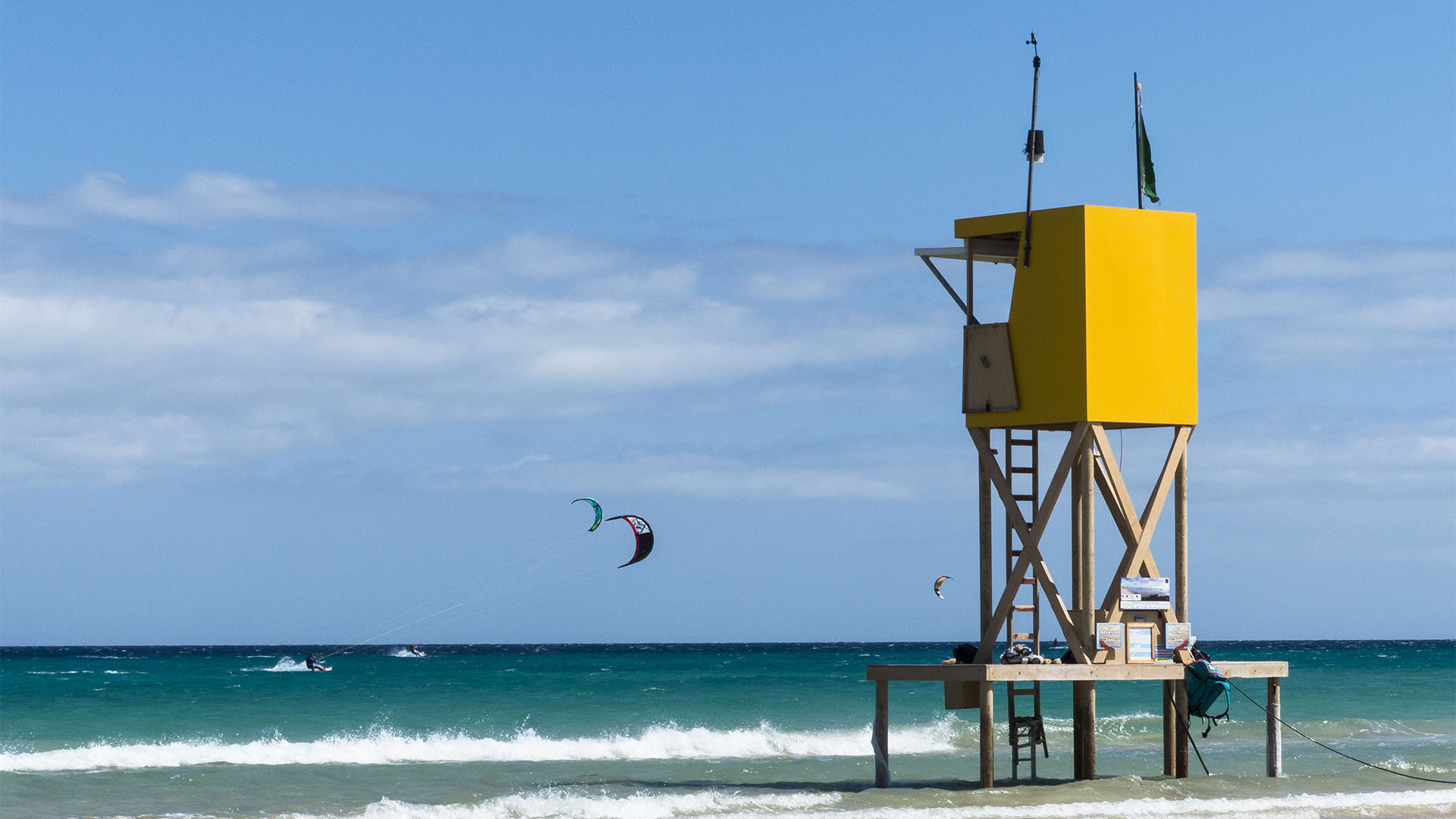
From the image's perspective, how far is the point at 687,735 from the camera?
31.6 m

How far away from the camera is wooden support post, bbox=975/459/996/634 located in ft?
56.3

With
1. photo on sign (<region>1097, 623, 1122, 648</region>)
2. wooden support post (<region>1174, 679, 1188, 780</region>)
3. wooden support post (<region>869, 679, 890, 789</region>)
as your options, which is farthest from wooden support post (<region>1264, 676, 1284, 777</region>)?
wooden support post (<region>869, 679, 890, 789</region>)

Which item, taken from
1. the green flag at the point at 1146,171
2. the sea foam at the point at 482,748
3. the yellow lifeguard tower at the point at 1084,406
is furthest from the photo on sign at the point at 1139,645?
the sea foam at the point at 482,748

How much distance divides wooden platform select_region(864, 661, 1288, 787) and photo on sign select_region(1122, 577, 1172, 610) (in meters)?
0.55

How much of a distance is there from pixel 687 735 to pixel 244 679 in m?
29.2

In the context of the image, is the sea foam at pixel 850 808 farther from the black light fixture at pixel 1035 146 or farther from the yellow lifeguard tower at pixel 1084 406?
the black light fixture at pixel 1035 146

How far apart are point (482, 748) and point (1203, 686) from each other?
17413 millimetres

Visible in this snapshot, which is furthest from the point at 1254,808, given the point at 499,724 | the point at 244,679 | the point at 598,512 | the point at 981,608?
the point at 244,679

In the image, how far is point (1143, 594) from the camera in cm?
1678

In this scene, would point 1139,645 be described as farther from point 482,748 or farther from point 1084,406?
point 482,748

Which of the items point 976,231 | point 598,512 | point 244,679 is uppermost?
point 976,231

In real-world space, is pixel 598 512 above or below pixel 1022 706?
above

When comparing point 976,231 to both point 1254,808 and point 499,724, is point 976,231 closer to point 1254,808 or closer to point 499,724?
point 1254,808

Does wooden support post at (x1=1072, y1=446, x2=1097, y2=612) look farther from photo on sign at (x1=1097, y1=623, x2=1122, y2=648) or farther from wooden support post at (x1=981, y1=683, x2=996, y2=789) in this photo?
wooden support post at (x1=981, y1=683, x2=996, y2=789)
